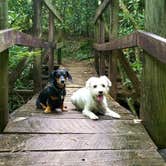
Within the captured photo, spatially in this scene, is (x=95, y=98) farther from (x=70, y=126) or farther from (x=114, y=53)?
(x=114, y=53)

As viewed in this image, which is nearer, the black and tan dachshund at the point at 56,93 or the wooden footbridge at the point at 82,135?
the wooden footbridge at the point at 82,135

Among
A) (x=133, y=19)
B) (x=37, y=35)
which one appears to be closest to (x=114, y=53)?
(x=37, y=35)

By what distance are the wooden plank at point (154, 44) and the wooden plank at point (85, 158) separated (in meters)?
0.66

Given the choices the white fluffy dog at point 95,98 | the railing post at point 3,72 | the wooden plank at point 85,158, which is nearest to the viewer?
the wooden plank at point 85,158

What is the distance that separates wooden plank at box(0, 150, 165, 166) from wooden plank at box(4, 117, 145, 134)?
0.55 m

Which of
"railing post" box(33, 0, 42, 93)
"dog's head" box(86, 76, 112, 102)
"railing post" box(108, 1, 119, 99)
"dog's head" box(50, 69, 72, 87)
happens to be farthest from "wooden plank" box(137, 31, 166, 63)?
"railing post" box(33, 0, 42, 93)

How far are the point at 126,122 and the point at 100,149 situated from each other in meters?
0.94

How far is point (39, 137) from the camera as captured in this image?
2.72 meters

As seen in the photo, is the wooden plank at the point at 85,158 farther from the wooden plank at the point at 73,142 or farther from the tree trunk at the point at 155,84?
the tree trunk at the point at 155,84

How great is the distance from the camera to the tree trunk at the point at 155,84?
7.84ft

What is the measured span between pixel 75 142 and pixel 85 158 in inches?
13.8

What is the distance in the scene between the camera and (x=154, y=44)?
225 centimetres

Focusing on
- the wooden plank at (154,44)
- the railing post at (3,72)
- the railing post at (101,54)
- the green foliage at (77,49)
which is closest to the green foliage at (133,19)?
the railing post at (101,54)

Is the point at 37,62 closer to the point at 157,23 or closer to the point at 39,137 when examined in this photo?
the point at 39,137
